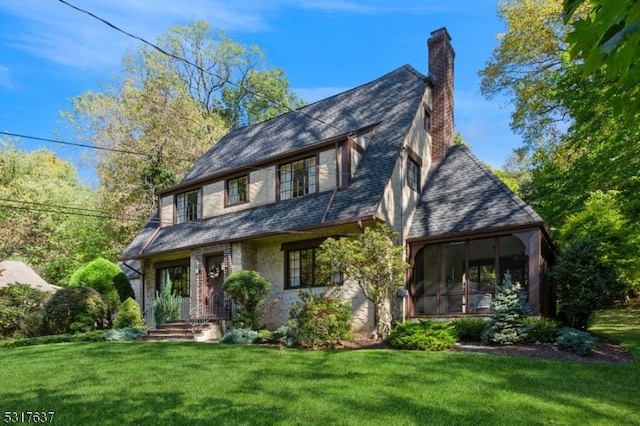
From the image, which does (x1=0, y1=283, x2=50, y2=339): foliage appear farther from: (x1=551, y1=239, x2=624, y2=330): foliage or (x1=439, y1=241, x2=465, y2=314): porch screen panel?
(x1=551, y1=239, x2=624, y2=330): foliage

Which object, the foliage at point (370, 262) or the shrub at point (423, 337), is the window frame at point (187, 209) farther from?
the shrub at point (423, 337)

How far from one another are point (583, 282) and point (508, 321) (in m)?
2.73

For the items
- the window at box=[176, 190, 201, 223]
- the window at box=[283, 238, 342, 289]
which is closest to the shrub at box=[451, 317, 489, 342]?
the window at box=[283, 238, 342, 289]

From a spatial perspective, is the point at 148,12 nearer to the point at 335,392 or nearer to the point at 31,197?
the point at 335,392

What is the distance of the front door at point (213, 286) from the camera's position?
54.9 feet

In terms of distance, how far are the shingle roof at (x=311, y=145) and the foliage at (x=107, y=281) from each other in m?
1.04

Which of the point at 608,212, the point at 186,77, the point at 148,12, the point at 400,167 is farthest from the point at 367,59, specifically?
the point at 186,77

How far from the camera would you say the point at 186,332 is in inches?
595

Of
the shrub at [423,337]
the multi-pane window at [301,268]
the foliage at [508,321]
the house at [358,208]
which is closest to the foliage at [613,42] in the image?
the shrub at [423,337]

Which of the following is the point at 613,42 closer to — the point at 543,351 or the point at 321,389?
the point at 321,389

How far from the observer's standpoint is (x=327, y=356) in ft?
29.8

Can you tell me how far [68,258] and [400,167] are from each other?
82.4 feet

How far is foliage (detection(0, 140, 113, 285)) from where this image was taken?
88.5 ft

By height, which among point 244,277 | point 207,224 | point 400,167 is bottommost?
point 244,277
